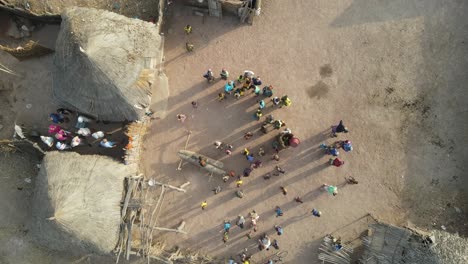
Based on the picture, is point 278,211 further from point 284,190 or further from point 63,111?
point 63,111

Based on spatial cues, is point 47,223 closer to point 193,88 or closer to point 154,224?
point 154,224

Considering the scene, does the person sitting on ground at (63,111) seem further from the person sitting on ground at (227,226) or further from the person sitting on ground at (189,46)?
the person sitting on ground at (227,226)

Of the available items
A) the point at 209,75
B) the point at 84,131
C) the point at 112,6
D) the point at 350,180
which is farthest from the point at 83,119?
the point at 350,180

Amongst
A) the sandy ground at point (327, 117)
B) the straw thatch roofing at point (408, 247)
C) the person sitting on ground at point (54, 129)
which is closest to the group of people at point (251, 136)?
the sandy ground at point (327, 117)

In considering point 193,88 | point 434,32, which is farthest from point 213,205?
point 434,32

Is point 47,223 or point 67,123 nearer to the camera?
→ point 47,223

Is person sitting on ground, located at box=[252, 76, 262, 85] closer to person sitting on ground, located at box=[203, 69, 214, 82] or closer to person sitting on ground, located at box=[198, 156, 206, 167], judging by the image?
person sitting on ground, located at box=[203, 69, 214, 82]
